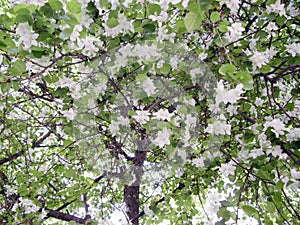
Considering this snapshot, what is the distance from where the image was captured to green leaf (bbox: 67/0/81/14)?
98 cm

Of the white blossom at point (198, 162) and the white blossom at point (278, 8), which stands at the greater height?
the white blossom at point (278, 8)

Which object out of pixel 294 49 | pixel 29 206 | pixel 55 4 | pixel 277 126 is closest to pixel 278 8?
pixel 294 49

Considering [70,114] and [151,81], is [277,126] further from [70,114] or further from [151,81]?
[70,114]

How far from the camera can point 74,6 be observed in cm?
A: 99

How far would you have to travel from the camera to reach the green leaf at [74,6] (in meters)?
0.98

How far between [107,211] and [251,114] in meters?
1.49

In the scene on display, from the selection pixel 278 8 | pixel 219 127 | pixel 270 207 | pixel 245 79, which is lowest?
pixel 270 207

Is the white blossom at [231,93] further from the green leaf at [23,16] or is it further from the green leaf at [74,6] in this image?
the green leaf at [23,16]

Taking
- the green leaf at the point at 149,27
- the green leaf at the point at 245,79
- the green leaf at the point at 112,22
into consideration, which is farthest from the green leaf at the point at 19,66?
the green leaf at the point at 245,79

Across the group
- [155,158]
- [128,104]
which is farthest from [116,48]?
[155,158]

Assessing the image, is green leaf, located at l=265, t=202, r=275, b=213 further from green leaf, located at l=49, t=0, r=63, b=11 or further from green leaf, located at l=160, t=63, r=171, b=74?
green leaf, located at l=49, t=0, r=63, b=11

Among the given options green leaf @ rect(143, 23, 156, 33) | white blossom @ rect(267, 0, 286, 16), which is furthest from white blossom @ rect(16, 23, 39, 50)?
white blossom @ rect(267, 0, 286, 16)

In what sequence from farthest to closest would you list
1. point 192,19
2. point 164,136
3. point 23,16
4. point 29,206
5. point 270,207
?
1. point 29,206
2. point 270,207
3. point 164,136
4. point 23,16
5. point 192,19

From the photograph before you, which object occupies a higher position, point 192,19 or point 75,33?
point 75,33
